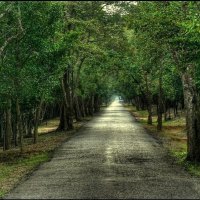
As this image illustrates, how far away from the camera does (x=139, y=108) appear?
371ft

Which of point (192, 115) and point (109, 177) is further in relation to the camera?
point (192, 115)

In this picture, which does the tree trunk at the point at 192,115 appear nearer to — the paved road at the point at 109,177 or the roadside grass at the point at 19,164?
the paved road at the point at 109,177

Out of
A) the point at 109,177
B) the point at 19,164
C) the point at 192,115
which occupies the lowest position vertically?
the point at 19,164

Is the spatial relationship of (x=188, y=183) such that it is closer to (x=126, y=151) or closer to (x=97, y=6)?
(x=126, y=151)

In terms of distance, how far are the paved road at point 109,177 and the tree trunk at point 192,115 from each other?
1.38 meters

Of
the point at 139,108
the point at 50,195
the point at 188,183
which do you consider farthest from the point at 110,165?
the point at 139,108

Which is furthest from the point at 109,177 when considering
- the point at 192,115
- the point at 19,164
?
the point at 19,164

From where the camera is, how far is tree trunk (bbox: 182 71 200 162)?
23625 mm

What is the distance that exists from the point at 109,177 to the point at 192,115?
277 inches

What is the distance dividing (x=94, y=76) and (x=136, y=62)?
25.0 m

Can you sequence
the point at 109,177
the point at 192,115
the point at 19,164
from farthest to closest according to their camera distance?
the point at 19,164, the point at 192,115, the point at 109,177

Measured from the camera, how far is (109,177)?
733 inches

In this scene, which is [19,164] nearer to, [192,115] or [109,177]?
[109,177]

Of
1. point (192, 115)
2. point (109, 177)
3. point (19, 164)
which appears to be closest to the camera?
point (109, 177)
